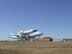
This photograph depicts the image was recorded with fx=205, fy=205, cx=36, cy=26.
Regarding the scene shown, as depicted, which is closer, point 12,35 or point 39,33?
point 39,33

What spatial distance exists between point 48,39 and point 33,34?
138 ft

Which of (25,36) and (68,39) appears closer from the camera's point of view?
(68,39)

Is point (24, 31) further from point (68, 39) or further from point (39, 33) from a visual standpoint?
point (68, 39)

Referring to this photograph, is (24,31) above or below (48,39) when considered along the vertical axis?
above

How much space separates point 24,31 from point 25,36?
28.5ft

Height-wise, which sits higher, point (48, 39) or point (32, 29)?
point (32, 29)

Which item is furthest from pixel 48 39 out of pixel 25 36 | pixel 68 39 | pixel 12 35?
pixel 12 35

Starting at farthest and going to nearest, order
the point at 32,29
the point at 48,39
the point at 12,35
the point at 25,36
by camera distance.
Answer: the point at 12,35 → the point at 32,29 → the point at 25,36 → the point at 48,39

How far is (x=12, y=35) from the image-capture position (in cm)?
18475

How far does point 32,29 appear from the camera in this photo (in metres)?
171

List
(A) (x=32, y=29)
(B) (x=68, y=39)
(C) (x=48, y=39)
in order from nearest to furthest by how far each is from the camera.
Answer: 1. (C) (x=48, y=39)
2. (B) (x=68, y=39)
3. (A) (x=32, y=29)

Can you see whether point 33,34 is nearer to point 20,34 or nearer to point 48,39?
point 20,34

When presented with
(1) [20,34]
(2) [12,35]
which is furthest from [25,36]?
(2) [12,35]

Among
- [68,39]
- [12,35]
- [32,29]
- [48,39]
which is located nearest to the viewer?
[48,39]
